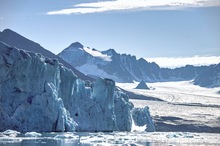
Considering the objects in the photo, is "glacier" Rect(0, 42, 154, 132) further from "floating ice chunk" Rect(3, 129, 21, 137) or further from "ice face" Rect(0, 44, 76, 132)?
"floating ice chunk" Rect(3, 129, 21, 137)

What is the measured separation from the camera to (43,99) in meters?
57.0

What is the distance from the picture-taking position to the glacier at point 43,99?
5519 cm

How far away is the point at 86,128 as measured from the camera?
65250 millimetres

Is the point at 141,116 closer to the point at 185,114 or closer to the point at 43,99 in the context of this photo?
the point at 43,99

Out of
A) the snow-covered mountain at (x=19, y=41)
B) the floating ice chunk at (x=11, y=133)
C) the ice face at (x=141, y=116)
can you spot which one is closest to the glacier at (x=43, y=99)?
the floating ice chunk at (x=11, y=133)

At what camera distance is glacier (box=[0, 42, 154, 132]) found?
55.2 meters

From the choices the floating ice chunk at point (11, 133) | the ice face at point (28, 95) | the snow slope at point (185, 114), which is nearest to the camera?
the floating ice chunk at point (11, 133)

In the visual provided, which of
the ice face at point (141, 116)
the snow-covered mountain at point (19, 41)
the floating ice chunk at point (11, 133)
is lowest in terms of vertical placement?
the floating ice chunk at point (11, 133)

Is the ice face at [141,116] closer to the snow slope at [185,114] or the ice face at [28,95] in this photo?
the ice face at [28,95]

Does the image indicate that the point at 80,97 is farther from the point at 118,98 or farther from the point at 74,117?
the point at 118,98

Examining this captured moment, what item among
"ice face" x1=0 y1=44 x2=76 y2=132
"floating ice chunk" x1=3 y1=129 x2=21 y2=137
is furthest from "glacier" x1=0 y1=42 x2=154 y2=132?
"floating ice chunk" x1=3 y1=129 x2=21 y2=137

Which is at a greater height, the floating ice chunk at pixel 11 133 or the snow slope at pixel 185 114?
the snow slope at pixel 185 114

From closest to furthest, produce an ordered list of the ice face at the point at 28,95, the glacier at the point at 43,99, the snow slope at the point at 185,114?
the ice face at the point at 28,95
the glacier at the point at 43,99
the snow slope at the point at 185,114

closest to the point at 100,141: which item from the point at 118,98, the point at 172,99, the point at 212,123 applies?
the point at 118,98
